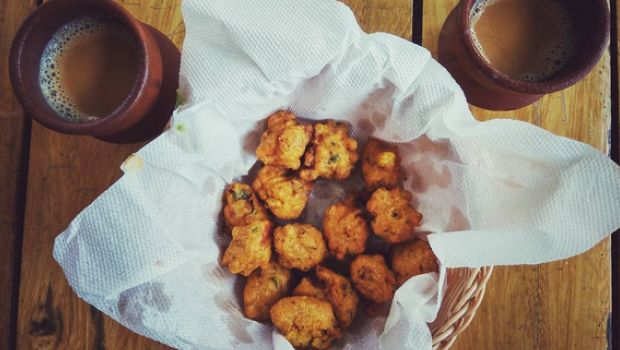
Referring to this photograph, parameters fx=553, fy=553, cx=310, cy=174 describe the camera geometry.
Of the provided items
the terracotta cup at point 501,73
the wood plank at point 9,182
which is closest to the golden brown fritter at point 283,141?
the terracotta cup at point 501,73

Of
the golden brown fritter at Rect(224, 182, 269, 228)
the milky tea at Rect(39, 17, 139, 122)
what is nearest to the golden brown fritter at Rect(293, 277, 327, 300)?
the golden brown fritter at Rect(224, 182, 269, 228)

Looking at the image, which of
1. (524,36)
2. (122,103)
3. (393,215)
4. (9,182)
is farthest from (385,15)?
(9,182)

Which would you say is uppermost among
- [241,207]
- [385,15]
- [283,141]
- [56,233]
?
[385,15]

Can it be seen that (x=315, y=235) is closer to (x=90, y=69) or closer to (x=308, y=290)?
(x=308, y=290)

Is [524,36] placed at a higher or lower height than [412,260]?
higher

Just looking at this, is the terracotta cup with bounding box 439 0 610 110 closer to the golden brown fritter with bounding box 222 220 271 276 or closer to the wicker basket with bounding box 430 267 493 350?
the wicker basket with bounding box 430 267 493 350

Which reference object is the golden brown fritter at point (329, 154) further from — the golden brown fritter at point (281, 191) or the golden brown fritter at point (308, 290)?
the golden brown fritter at point (308, 290)

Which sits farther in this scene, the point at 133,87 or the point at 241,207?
the point at 241,207
